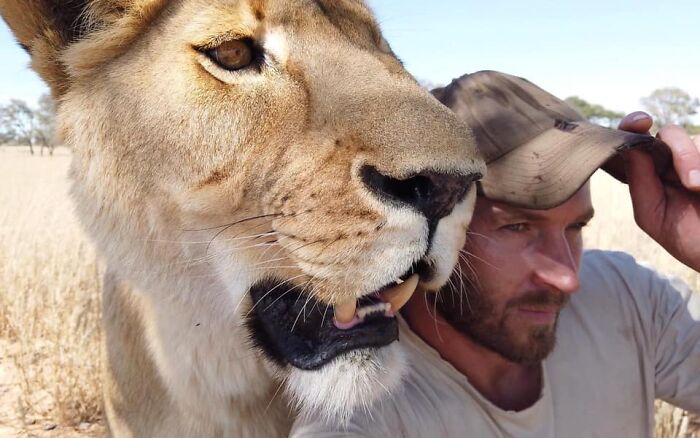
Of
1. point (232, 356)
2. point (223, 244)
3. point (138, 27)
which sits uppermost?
point (138, 27)

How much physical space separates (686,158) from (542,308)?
1.91 feet

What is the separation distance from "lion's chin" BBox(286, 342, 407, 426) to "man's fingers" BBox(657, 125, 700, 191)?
3.19 ft

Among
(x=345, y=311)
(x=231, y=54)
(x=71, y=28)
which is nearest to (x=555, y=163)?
(x=345, y=311)

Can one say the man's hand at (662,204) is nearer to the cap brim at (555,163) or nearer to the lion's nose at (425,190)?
the cap brim at (555,163)

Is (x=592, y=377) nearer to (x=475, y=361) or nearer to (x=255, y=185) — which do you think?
(x=475, y=361)

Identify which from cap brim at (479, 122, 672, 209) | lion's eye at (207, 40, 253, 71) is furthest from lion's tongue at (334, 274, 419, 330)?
lion's eye at (207, 40, 253, 71)

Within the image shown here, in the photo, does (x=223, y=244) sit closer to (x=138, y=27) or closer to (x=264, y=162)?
(x=264, y=162)

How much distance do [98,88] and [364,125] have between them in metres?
0.86

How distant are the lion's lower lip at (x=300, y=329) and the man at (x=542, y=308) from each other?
0.20m

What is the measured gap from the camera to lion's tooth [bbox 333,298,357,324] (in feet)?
5.03

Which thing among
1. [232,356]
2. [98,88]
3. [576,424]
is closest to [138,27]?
[98,88]

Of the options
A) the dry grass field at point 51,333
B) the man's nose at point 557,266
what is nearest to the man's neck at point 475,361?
the man's nose at point 557,266

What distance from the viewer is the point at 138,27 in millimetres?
1853

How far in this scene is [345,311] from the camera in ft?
5.12
